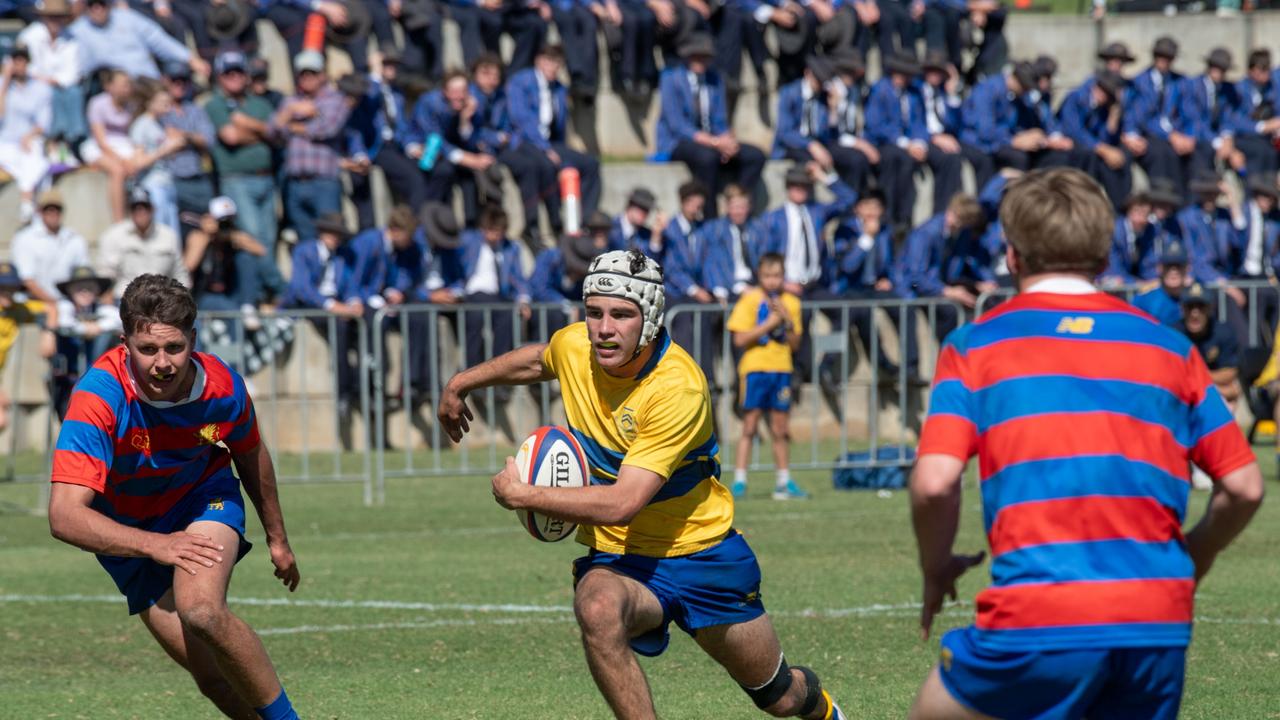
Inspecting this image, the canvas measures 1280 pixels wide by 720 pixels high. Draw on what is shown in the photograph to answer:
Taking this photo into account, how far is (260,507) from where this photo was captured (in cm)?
663

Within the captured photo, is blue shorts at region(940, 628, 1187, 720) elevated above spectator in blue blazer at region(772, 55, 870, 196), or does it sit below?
below

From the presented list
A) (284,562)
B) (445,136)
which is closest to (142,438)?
(284,562)

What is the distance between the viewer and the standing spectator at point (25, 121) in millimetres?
18203

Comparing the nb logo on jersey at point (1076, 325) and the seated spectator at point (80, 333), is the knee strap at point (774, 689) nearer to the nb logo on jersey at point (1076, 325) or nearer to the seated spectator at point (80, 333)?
the nb logo on jersey at point (1076, 325)

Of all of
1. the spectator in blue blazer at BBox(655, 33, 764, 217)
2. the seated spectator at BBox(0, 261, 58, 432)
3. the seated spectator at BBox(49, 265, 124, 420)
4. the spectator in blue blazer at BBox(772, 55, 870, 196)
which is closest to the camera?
the seated spectator at BBox(49, 265, 124, 420)

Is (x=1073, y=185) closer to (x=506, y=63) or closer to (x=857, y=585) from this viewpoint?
(x=857, y=585)

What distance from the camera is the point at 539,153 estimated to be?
19.3m

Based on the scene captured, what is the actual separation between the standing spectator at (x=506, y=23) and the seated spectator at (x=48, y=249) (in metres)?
4.91

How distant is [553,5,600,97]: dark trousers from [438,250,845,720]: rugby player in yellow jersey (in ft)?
46.8

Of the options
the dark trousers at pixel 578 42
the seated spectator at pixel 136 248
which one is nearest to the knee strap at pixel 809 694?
the seated spectator at pixel 136 248

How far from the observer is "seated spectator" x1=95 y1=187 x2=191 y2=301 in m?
16.6

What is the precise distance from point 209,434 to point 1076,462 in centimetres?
334

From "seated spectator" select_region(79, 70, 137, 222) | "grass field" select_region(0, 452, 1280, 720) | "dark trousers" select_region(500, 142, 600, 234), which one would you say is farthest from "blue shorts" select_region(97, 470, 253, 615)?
"dark trousers" select_region(500, 142, 600, 234)

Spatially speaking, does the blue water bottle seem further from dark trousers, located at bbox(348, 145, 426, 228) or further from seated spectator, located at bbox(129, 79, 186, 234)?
seated spectator, located at bbox(129, 79, 186, 234)
